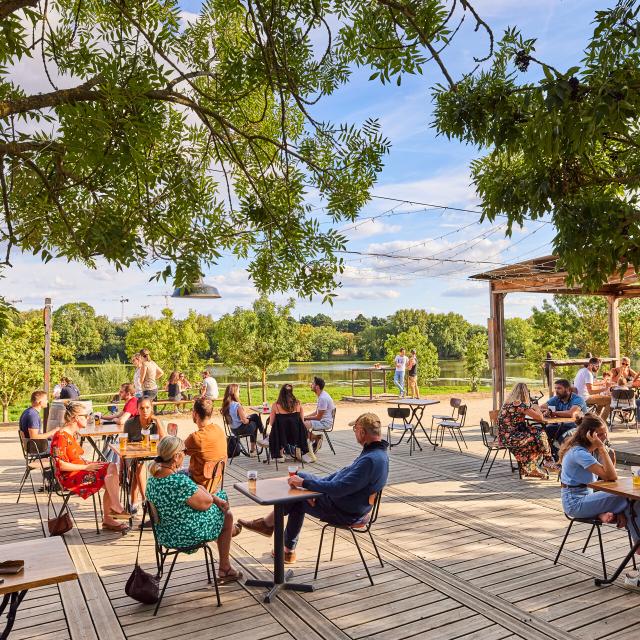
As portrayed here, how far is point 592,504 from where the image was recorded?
438 cm

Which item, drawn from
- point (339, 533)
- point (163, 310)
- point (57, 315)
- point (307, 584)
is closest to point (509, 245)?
point (163, 310)

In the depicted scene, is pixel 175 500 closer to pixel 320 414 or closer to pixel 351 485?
pixel 351 485

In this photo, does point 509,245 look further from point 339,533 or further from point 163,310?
point 339,533

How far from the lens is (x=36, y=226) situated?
297cm

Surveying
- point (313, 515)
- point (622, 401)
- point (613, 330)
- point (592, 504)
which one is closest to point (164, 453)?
point (313, 515)

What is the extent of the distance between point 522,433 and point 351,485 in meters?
3.86

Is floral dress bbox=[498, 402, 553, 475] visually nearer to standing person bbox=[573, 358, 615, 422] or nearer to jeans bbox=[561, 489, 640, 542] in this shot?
jeans bbox=[561, 489, 640, 542]

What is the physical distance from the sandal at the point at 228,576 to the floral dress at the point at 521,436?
4.15 metres

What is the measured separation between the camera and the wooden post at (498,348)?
12.5 m

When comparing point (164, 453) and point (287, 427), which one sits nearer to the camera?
point (164, 453)

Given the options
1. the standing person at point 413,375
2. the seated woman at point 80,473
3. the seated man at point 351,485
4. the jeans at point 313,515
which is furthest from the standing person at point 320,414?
the standing person at point 413,375

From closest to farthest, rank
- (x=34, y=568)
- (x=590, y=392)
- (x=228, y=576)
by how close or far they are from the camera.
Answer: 1. (x=34, y=568)
2. (x=228, y=576)
3. (x=590, y=392)

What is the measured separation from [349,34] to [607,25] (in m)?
1.37

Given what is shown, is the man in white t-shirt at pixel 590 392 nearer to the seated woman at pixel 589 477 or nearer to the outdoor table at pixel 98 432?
the seated woman at pixel 589 477
